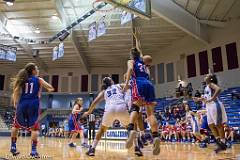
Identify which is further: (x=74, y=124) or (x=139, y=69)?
(x=74, y=124)

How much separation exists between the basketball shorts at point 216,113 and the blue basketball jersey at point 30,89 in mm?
3328

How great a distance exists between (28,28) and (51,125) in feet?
40.4

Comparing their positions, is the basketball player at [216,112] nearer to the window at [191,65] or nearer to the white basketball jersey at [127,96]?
the white basketball jersey at [127,96]

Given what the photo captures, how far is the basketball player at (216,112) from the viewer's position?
534 centimetres

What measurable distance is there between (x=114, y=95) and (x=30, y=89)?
1414 mm

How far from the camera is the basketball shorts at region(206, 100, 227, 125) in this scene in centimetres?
535

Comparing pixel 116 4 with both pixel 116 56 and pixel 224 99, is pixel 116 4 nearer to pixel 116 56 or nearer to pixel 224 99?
pixel 224 99

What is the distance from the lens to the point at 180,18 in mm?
17109

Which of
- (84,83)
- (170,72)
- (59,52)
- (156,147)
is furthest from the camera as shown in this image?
(84,83)

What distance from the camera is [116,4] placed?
894 cm

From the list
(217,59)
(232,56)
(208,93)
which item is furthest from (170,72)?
(208,93)

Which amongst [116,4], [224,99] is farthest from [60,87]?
[116,4]

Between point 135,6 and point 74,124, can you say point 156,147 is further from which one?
point 135,6

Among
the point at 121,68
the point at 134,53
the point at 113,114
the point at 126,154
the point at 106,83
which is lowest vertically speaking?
the point at 126,154
